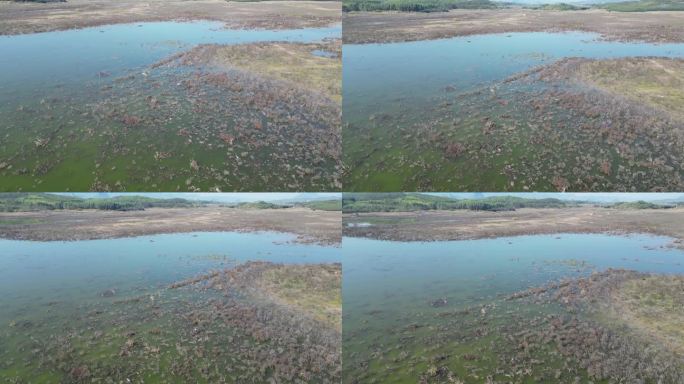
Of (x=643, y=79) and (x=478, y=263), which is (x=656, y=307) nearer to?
(x=478, y=263)

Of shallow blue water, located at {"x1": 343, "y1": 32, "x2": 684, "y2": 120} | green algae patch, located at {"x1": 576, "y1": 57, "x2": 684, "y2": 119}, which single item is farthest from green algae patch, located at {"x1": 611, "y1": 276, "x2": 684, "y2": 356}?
shallow blue water, located at {"x1": 343, "y1": 32, "x2": 684, "y2": 120}

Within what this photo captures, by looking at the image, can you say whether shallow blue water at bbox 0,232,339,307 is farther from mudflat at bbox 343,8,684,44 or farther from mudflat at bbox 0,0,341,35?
mudflat at bbox 0,0,341,35

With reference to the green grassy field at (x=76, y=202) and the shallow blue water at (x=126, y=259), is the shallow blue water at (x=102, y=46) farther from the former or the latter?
the shallow blue water at (x=126, y=259)

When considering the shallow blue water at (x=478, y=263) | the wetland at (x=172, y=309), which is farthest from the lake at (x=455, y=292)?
→ the wetland at (x=172, y=309)

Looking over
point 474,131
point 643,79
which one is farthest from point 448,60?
point 474,131

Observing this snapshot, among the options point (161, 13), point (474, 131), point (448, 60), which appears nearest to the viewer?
point (474, 131)

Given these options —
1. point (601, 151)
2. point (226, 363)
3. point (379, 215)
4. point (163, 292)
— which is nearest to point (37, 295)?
point (163, 292)

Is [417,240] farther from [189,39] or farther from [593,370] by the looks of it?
[189,39]
